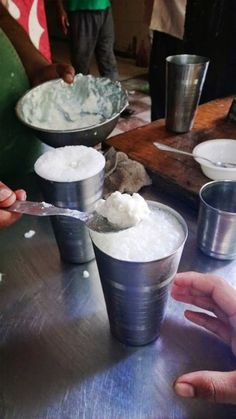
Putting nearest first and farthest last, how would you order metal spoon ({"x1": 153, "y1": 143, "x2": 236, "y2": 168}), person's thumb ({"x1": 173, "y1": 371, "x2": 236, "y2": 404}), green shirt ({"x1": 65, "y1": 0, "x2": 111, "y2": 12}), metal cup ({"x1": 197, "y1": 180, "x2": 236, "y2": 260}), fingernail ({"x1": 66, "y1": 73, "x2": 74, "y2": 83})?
person's thumb ({"x1": 173, "y1": 371, "x2": 236, "y2": 404})
metal cup ({"x1": 197, "y1": 180, "x2": 236, "y2": 260})
metal spoon ({"x1": 153, "y1": 143, "x2": 236, "y2": 168})
fingernail ({"x1": 66, "y1": 73, "x2": 74, "y2": 83})
green shirt ({"x1": 65, "y1": 0, "x2": 111, "y2": 12})

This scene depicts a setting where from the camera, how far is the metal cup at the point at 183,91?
1.25 metres

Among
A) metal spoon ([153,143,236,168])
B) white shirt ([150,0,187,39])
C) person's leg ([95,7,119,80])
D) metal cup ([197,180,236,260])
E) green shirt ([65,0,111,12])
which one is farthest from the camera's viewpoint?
person's leg ([95,7,119,80])

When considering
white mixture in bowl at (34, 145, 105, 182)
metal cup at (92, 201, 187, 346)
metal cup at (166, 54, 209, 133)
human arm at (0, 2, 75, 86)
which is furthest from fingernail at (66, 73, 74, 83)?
metal cup at (92, 201, 187, 346)

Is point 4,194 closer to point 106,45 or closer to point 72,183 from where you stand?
point 72,183

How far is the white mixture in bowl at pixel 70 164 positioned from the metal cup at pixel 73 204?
1 centimetres

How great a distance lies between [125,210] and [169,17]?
219cm

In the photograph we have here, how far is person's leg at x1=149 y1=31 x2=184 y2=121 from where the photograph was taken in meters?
2.45

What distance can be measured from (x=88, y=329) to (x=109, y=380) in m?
0.12

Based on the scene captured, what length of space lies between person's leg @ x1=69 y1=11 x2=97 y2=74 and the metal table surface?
3044 millimetres

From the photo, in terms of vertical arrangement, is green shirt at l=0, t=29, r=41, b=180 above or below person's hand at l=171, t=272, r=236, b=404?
above

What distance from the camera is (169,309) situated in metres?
0.74

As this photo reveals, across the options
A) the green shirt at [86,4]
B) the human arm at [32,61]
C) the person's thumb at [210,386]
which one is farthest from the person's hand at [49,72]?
the green shirt at [86,4]

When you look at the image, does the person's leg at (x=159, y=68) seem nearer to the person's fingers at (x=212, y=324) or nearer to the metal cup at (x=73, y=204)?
the metal cup at (x=73, y=204)

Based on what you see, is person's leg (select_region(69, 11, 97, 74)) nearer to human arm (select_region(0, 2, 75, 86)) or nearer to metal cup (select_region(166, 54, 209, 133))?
human arm (select_region(0, 2, 75, 86))
